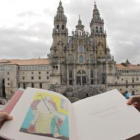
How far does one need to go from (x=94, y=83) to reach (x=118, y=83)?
6.08 m

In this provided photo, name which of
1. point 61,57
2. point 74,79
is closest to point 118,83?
point 74,79

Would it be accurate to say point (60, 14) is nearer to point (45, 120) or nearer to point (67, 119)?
point (67, 119)

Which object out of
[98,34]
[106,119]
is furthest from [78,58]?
[106,119]

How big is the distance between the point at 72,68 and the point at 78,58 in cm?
312

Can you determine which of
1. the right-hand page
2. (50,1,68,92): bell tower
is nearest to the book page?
the right-hand page

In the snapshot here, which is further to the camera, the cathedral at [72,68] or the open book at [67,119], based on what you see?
the cathedral at [72,68]

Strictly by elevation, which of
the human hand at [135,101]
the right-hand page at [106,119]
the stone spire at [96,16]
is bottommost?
A: the right-hand page at [106,119]

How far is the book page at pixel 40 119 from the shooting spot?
90.4 inches

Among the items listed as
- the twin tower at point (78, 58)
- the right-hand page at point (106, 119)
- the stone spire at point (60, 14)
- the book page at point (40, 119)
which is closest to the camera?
the book page at point (40, 119)

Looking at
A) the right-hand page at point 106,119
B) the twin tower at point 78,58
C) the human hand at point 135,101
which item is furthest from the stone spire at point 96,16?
the human hand at point 135,101

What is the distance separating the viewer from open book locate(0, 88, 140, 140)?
2.33 meters

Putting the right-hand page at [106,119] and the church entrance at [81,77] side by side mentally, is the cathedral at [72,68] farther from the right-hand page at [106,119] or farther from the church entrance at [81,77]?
the right-hand page at [106,119]

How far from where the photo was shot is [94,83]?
53156 millimetres

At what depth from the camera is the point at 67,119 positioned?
2.71m
